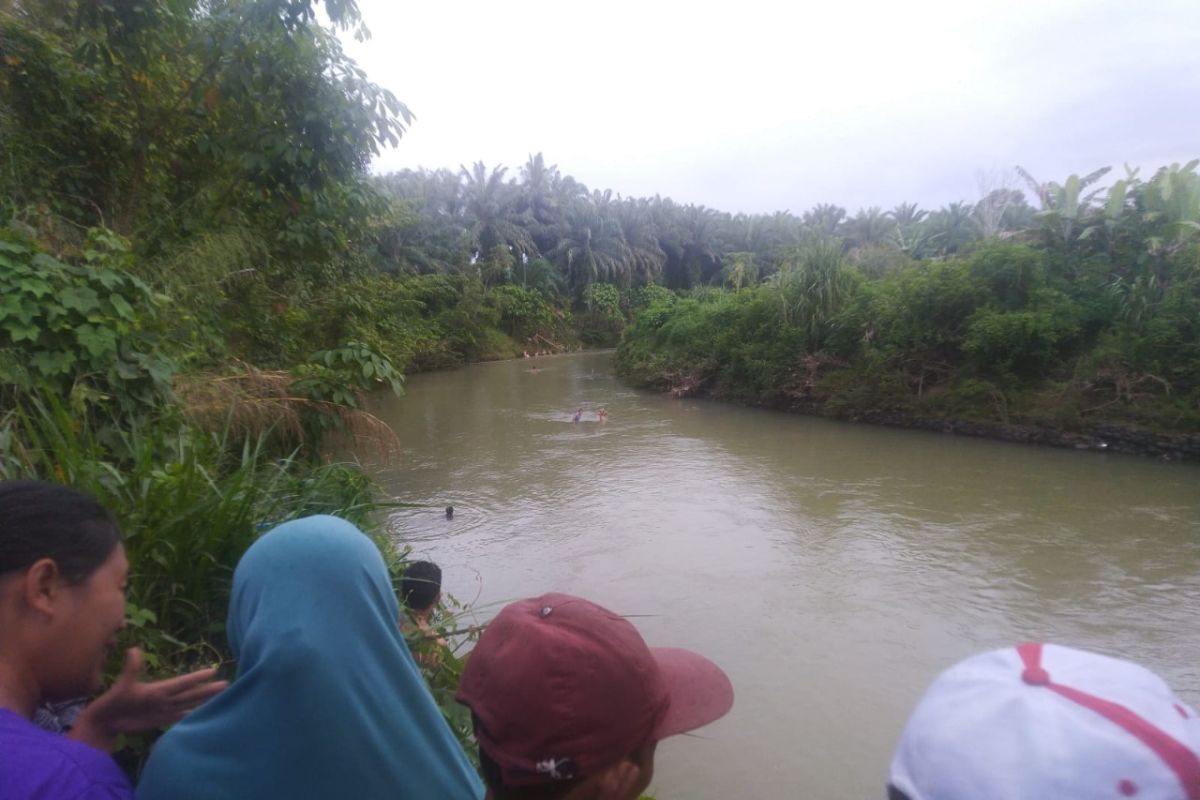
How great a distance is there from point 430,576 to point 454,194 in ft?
115

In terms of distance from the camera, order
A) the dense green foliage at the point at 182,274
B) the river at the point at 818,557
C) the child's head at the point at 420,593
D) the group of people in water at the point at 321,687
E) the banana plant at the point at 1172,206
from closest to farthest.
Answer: the group of people in water at the point at 321,687
the dense green foliage at the point at 182,274
the child's head at the point at 420,593
the river at the point at 818,557
the banana plant at the point at 1172,206

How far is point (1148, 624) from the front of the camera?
5.12 meters

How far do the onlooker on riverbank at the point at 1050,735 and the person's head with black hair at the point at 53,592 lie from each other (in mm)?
1112

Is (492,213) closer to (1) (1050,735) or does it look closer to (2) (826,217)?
(2) (826,217)

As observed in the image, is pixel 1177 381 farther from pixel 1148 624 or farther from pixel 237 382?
pixel 237 382

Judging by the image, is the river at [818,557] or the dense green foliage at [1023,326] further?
the dense green foliage at [1023,326]

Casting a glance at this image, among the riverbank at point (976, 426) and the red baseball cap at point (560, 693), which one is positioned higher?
the red baseball cap at point (560, 693)

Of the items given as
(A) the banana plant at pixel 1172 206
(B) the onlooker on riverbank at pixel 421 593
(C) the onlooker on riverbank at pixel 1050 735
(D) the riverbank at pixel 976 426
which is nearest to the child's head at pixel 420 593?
(B) the onlooker on riverbank at pixel 421 593

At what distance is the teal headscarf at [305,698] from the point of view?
40.0 inches

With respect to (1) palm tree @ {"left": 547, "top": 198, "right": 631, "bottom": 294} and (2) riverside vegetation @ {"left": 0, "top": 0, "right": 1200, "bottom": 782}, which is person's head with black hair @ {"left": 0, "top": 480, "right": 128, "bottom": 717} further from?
(1) palm tree @ {"left": 547, "top": 198, "right": 631, "bottom": 294}

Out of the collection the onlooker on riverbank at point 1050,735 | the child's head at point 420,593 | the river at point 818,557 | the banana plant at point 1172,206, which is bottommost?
the river at point 818,557

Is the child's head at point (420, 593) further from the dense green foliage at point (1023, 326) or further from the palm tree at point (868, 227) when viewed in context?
the palm tree at point (868, 227)

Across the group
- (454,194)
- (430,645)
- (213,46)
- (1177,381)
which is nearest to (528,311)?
(454,194)

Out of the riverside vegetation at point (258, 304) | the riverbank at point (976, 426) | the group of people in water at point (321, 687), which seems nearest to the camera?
the group of people in water at point (321, 687)
